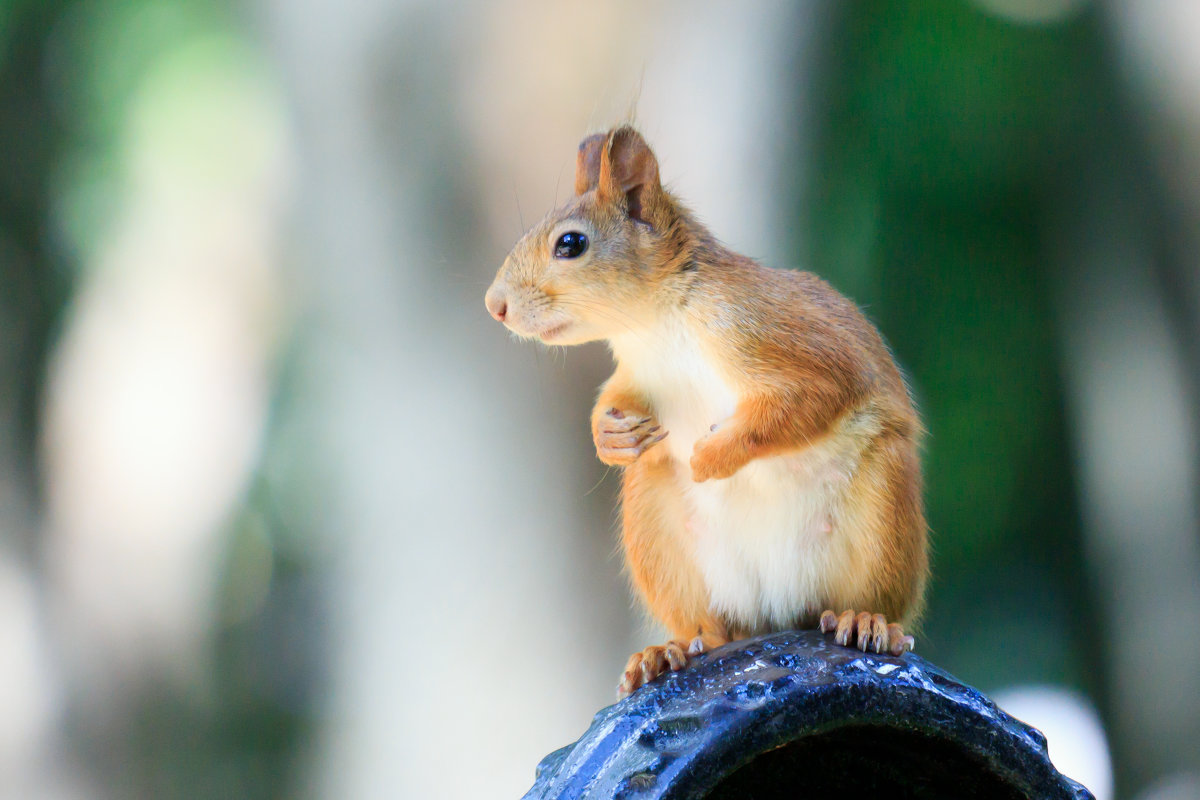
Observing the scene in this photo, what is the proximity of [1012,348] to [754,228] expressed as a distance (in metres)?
0.60

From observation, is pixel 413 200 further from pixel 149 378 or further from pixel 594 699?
pixel 594 699

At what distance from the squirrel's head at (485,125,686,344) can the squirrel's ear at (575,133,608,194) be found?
0.6 inches

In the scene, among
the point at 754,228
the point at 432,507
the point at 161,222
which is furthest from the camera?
the point at 161,222

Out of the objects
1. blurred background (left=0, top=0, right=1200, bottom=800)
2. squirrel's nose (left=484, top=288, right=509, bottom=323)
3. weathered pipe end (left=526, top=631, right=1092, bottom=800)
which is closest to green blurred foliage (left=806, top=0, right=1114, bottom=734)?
Result: blurred background (left=0, top=0, right=1200, bottom=800)

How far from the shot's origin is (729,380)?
841mm

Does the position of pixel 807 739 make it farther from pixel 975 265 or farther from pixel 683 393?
pixel 975 265

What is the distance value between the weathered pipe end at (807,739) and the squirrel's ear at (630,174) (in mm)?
385

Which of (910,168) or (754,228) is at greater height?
(910,168)

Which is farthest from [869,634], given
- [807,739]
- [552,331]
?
[552,331]

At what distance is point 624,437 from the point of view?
0.82 m

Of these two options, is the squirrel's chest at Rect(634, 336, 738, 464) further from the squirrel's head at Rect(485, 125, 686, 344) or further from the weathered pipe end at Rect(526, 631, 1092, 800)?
the weathered pipe end at Rect(526, 631, 1092, 800)

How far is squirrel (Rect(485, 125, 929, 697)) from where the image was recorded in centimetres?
82

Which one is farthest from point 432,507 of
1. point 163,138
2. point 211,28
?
point 211,28

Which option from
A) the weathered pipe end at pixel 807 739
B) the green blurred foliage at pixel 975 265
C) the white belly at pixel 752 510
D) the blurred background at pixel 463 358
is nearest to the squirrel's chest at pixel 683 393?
the white belly at pixel 752 510
